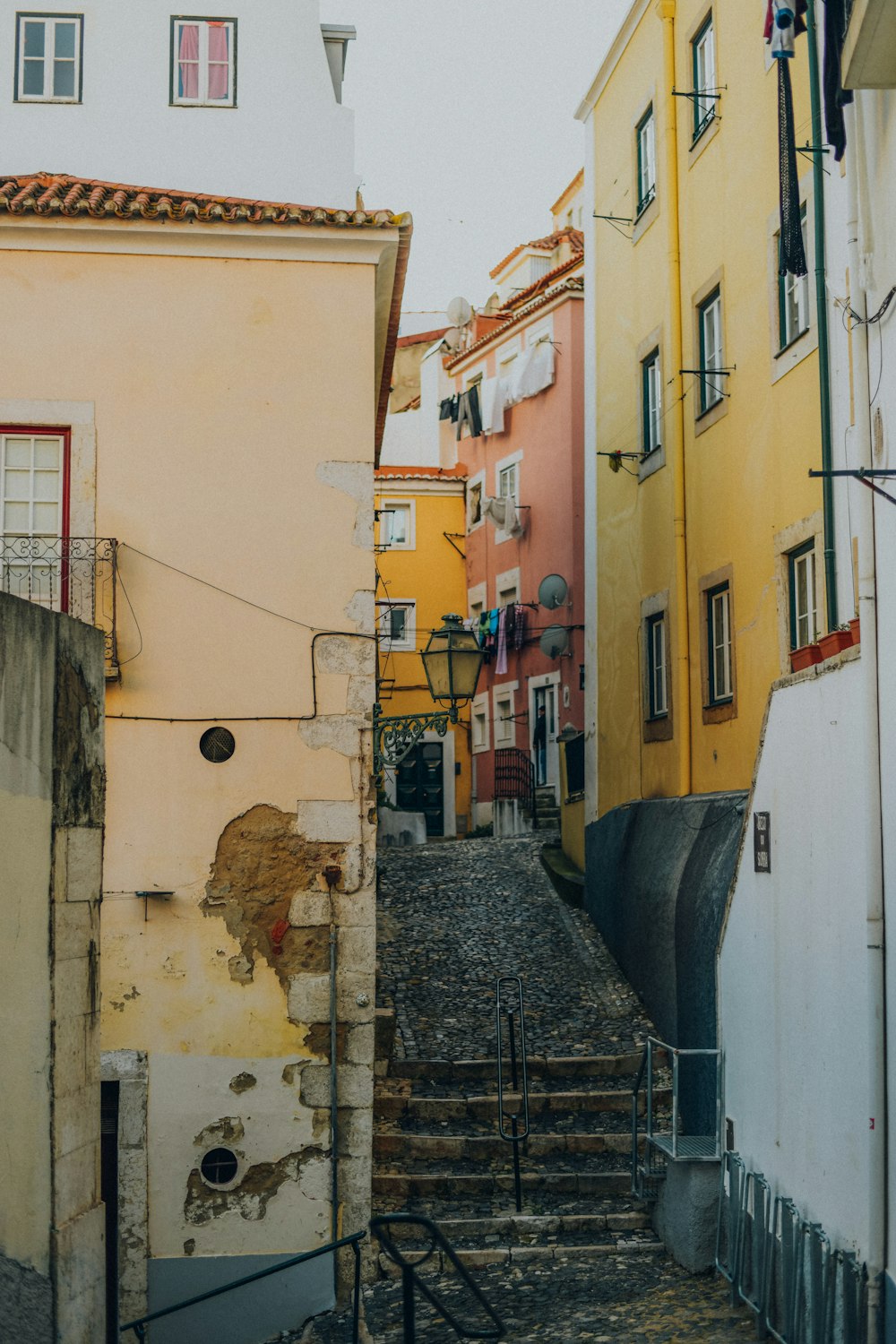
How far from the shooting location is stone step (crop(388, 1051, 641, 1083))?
1405cm

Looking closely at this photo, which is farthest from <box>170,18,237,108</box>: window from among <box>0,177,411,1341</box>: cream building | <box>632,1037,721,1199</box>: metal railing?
<box>632,1037,721,1199</box>: metal railing

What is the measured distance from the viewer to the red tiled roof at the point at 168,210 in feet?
36.9

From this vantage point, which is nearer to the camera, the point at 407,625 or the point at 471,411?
the point at 471,411

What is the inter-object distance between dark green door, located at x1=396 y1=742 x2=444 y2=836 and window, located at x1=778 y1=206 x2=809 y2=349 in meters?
20.1

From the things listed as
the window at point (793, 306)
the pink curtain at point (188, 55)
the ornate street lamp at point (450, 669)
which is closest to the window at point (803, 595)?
the window at point (793, 306)

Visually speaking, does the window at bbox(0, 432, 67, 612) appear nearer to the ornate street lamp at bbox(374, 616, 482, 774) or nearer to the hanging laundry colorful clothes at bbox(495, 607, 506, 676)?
the ornate street lamp at bbox(374, 616, 482, 774)

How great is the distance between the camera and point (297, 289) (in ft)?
38.3

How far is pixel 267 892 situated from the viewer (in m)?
11.0

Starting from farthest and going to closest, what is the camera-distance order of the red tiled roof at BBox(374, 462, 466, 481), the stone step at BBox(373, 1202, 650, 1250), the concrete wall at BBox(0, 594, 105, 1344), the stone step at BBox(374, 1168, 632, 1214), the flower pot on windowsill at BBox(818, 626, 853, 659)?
the red tiled roof at BBox(374, 462, 466, 481)
the stone step at BBox(374, 1168, 632, 1214)
the stone step at BBox(373, 1202, 650, 1250)
the flower pot on windowsill at BBox(818, 626, 853, 659)
the concrete wall at BBox(0, 594, 105, 1344)

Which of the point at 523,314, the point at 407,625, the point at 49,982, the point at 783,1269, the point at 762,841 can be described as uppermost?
the point at 523,314

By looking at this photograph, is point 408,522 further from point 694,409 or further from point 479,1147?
point 479,1147

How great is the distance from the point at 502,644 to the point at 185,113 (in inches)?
647

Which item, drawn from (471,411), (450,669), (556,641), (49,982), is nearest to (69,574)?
(450,669)

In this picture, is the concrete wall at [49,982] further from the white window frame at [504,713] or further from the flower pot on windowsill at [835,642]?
the white window frame at [504,713]
